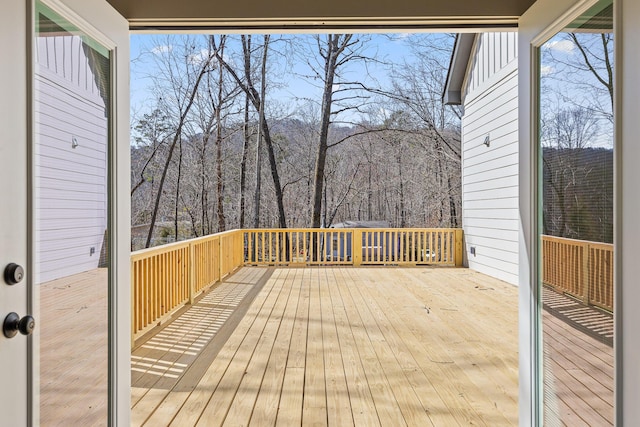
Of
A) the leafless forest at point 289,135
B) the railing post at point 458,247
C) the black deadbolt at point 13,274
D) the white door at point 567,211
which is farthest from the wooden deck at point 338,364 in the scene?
the leafless forest at point 289,135

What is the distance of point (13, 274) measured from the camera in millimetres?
1136

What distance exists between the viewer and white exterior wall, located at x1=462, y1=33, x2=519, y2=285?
248 inches

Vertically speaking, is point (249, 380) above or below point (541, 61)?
below

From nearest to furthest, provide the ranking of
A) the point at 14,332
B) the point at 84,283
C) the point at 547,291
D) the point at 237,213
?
the point at 14,332 → the point at 84,283 → the point at 547,291 → the point at 237,213

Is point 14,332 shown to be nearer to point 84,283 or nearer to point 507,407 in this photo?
point 84,283

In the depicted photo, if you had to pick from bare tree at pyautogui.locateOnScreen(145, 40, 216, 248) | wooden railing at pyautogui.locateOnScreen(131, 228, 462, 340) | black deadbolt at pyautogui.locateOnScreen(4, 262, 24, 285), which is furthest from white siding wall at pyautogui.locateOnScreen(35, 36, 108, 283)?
bare tree at pyautogui.locateOnScreen(145, 40, 216, 248)

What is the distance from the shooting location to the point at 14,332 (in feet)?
3.72

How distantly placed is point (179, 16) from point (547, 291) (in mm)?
2055

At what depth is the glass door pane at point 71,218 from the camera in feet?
4.31

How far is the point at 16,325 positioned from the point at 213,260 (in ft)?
17.3

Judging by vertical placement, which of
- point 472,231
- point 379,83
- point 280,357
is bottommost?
→ point 280,357

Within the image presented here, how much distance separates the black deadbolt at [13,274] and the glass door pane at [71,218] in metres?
0.10

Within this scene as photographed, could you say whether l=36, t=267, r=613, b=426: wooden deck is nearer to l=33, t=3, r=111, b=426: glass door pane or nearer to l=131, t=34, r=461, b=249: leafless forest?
l=33, t=3, r=111, b=426: glass door pane

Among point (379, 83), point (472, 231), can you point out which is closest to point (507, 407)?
point (472, 231)
